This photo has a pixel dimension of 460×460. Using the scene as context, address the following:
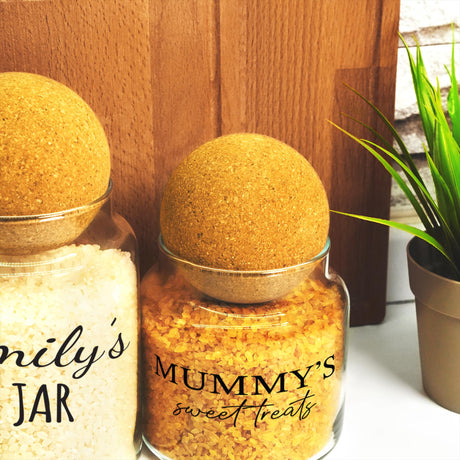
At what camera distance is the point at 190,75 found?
698 millimetres

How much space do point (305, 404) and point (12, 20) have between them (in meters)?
0.47

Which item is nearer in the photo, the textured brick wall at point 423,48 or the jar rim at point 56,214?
the jar rim at point 56,214

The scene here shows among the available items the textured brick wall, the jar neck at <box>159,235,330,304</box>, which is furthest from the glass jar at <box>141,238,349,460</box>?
the textured brick wall

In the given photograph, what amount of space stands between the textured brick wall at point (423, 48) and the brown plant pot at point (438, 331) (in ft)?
0.68

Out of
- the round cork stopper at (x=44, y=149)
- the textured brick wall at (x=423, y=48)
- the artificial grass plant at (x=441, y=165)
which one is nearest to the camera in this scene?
the round cork stopper at (x=44, y=149)

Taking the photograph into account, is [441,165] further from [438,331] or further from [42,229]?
[42,229]

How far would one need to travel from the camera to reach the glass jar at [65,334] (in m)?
0.51

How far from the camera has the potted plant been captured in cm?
64

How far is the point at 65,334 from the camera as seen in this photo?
530 millimetres

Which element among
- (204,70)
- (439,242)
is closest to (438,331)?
(439,242)

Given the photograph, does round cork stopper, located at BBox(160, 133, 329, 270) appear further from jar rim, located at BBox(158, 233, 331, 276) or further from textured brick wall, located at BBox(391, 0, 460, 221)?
textured brick wall, located at BBox(391, 0, 460, 221)

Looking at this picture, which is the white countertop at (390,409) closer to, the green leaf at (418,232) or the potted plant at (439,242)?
the potted plant at (439,242)

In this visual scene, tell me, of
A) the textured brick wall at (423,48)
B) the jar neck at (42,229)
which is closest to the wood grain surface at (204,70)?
the textured brick wall at (423,48)

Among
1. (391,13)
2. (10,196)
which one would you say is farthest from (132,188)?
(391,13)
